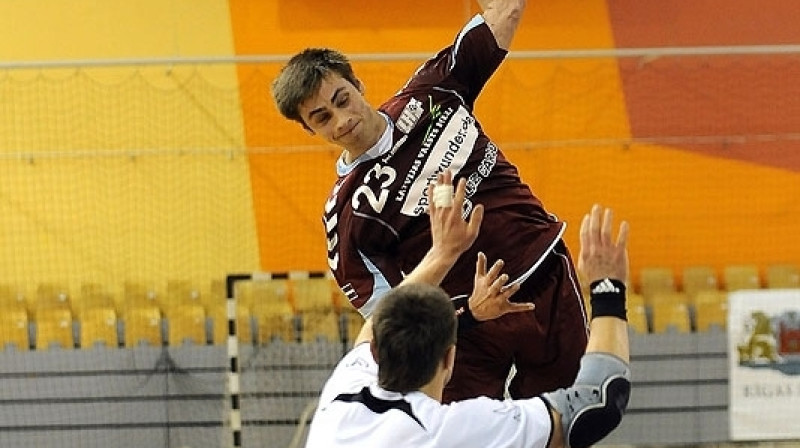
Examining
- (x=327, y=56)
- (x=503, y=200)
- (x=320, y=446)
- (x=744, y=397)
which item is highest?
(x=327, y=56)

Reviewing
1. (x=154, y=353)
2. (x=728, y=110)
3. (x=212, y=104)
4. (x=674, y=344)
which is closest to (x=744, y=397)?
(x=674, y=344)

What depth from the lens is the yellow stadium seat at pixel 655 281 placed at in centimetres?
1038

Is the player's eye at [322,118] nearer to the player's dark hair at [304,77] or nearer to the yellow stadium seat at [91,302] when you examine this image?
the player's dark hair at [304,77]

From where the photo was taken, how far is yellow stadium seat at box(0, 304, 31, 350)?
9.48 meters

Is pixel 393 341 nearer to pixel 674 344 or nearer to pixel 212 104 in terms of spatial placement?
pixel 674 344

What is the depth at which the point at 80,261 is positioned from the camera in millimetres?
10391

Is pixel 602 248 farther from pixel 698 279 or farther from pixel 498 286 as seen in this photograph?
pixel 698 279

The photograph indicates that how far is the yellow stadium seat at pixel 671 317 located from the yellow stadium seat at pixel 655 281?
1.65 feet

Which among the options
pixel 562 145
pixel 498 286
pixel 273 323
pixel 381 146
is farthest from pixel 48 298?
pixel 498 286

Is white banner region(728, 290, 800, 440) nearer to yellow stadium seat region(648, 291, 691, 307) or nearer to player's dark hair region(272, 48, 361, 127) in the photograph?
yellow stadium seat region(648, 291, 691, 307)

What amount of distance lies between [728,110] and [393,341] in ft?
29.5

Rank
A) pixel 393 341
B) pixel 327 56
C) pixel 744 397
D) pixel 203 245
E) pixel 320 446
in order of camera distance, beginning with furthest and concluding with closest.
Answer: pixel 203 245
pixel 744 397
pixel 327 56
pixel 320 446
pixel 393 341

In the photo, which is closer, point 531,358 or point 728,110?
point 531,358

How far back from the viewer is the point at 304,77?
10.1ft
